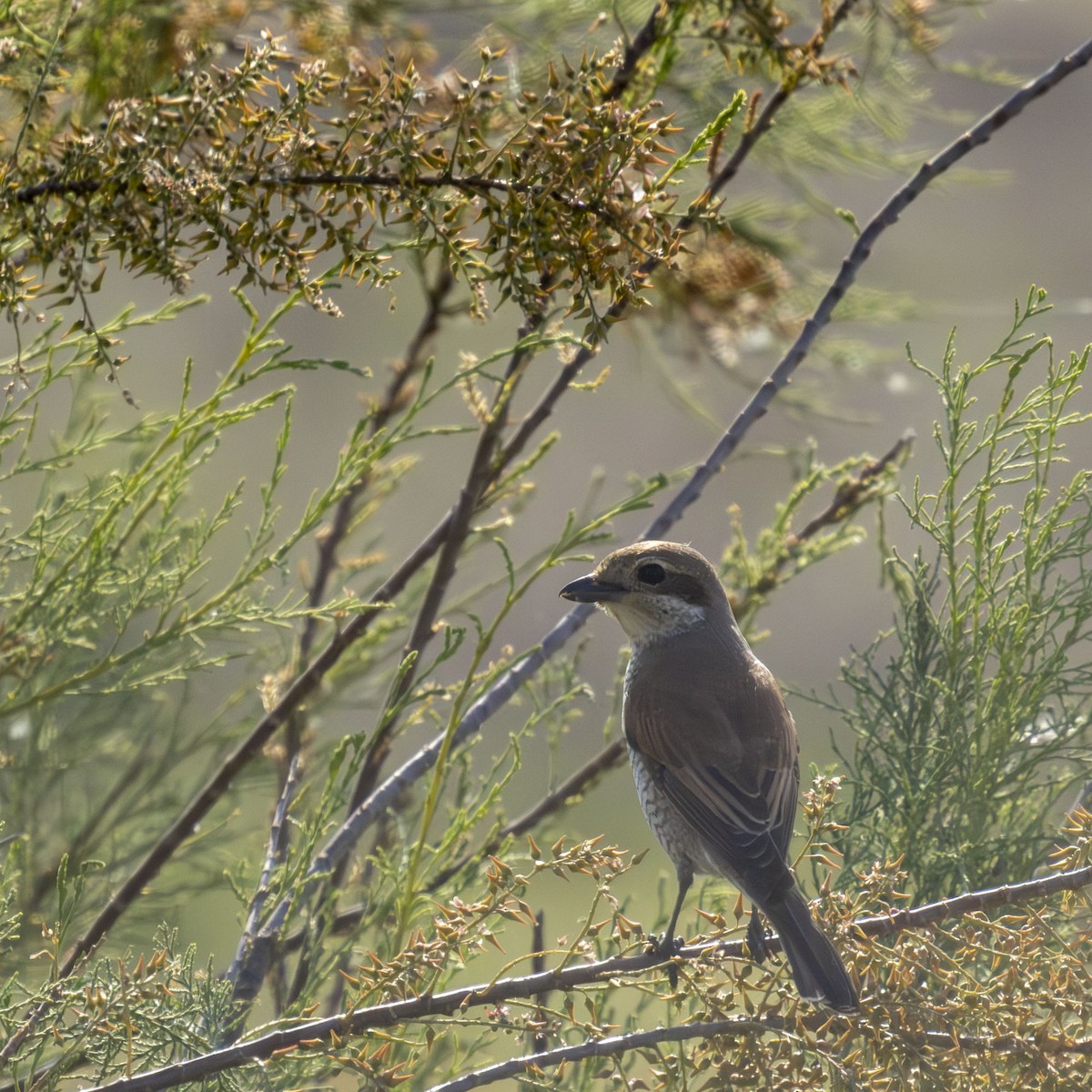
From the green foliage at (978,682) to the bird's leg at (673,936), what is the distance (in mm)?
268

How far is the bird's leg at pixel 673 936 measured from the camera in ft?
4.96

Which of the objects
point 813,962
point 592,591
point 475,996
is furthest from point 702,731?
point 475,996

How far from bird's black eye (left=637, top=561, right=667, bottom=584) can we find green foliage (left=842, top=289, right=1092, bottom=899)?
70cm

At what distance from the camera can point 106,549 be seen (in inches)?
70.4

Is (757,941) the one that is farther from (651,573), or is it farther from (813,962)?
(651,573)

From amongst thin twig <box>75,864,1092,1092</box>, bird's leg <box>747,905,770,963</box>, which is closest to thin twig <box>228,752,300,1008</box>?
thin twig <box>75,864,1092,1092</box>

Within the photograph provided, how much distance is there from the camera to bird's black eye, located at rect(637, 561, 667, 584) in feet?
8.16

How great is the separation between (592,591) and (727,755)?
399mm

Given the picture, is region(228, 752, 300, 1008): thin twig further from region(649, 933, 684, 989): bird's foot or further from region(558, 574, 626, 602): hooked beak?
region(558, 574, 626, 602): hooked beak

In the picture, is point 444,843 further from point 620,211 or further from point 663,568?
point 663,568

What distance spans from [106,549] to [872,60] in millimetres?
Result: 1717

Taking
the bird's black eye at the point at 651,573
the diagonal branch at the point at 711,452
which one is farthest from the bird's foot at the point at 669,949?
the bird's black eye at the point at 651,573

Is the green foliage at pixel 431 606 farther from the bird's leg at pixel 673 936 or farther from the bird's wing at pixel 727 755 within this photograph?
the bird's wing at pixel 727 755

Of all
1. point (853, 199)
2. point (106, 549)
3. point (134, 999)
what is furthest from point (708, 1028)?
point (853, 199)
